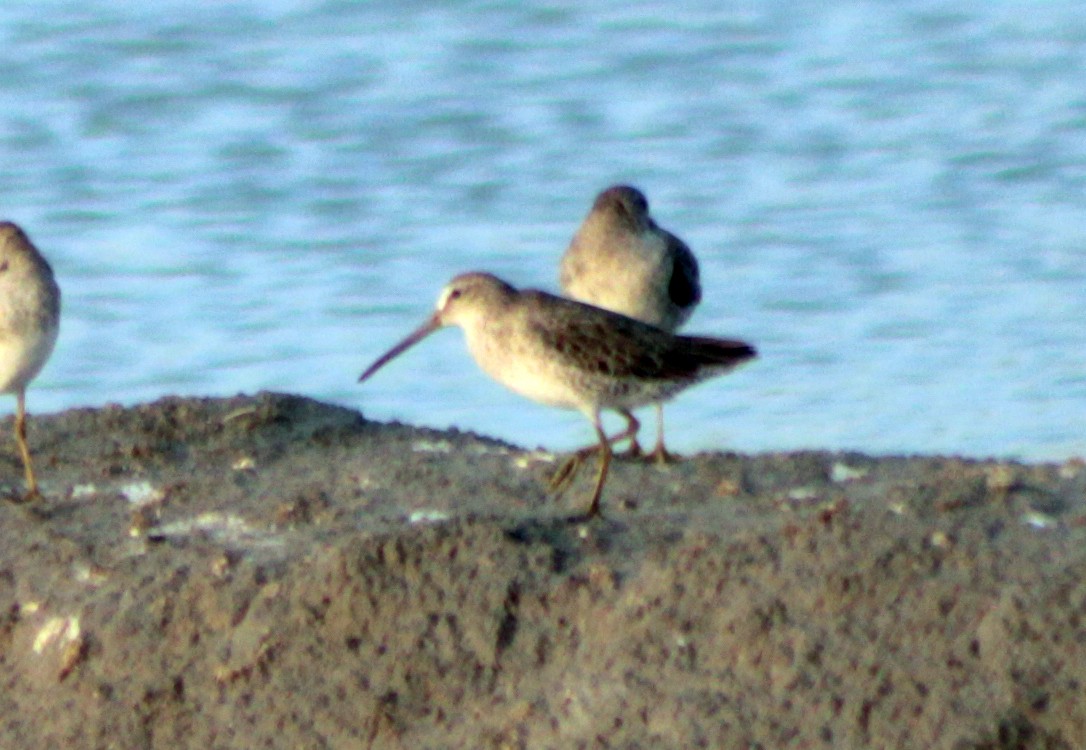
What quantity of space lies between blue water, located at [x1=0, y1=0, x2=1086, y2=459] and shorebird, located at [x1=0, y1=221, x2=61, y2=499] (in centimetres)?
325

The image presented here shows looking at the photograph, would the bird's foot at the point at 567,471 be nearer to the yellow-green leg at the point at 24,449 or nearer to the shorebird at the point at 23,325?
the yellow-green leg at the point at 24,449

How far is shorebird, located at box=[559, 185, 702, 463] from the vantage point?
355 inches

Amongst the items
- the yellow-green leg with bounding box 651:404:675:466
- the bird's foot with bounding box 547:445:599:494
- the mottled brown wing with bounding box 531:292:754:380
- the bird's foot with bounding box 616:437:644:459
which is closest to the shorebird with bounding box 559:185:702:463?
the bird's foot with bounding box 616:437:644:459

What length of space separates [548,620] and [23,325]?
99.1 inches

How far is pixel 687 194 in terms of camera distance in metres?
13.7

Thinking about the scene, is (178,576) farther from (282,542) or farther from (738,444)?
(738,444)

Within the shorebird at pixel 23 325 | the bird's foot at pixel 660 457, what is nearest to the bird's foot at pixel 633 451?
the bird's foot at pixel 660 457

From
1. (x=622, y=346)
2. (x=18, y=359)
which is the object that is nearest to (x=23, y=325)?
(x=18, y=359)

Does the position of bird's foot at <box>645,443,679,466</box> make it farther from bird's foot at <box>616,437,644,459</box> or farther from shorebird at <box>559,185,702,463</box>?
shorebird at <box>559,185,702,463</box>

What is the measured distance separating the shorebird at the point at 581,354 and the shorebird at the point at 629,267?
1921 millimetres

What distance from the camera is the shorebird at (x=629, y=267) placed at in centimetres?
901

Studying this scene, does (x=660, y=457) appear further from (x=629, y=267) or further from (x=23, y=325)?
(x=23, y=325)

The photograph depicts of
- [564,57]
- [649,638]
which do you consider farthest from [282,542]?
[564,57]

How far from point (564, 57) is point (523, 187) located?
3345 millimetres
